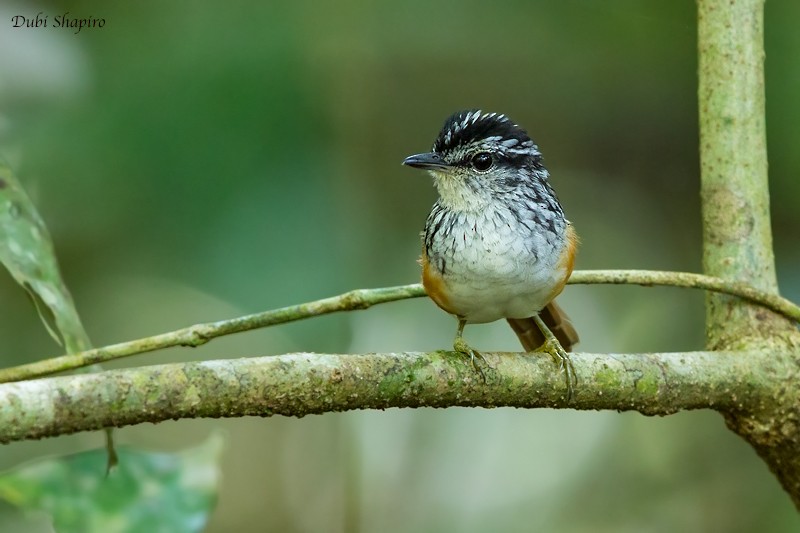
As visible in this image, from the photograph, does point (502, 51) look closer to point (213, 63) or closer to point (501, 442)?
point (213, 63)

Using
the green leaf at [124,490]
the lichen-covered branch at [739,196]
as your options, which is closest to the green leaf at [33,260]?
the green leaf at [124,490]

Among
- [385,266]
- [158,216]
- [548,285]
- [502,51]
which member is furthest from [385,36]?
[548,285]

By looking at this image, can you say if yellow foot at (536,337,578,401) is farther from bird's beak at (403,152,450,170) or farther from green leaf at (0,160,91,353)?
green leaf at (0,160,91,353)

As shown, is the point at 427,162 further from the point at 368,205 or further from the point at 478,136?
the point at 368,205

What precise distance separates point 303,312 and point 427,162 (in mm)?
895

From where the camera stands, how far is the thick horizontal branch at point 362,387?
192 cm

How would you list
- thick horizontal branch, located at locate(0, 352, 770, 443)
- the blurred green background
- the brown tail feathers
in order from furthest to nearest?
the blurred green background < the brown tail feathers < thick horizontal branch, located at locate(0, 352, 770, 443)

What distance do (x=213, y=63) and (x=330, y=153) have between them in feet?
2.06

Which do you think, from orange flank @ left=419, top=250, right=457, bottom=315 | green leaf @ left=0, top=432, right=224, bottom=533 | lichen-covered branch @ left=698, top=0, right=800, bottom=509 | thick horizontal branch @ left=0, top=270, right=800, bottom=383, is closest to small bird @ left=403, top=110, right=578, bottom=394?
orange flank @ left=419, top=250, right=457, bottom=315

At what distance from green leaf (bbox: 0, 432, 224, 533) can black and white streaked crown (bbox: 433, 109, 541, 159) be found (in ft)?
4.53

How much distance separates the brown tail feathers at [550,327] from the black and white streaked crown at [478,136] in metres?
0.60

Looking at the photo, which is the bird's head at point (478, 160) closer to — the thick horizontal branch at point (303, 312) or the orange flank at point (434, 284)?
the orange flank at point (434, 284)

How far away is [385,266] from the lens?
4.75 m

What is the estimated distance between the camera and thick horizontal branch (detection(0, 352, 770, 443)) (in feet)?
6.28
